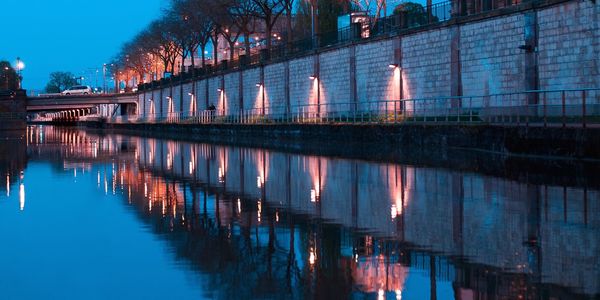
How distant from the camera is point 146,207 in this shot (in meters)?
17.8

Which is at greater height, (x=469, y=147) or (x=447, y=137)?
(x=447, y=137)

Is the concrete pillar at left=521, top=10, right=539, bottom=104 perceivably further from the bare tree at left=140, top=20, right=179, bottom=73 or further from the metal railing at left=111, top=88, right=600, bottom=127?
the bare tree at left=140, top=20, right=179, bottom=73

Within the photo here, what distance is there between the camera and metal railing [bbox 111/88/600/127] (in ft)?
97.1

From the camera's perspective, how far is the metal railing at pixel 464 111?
2959 cm

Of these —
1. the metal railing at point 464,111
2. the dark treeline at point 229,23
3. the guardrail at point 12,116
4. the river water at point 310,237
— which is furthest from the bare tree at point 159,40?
the river water at point 310,237

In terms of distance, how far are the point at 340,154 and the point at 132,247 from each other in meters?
23.6

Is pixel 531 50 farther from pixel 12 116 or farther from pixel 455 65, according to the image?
pixel 12 116

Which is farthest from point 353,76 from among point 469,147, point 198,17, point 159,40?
point 159,40

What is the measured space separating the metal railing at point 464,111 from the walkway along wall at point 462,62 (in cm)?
36

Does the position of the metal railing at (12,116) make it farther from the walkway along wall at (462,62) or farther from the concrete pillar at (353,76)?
the concrete pillar at (353,76)

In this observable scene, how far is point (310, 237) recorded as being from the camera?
43.0 feet

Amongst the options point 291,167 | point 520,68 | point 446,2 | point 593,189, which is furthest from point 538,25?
point 593,189

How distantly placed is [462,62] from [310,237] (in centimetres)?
3000

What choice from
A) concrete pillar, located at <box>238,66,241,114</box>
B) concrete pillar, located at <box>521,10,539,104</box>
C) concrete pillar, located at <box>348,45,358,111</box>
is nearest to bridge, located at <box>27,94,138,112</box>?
concrete pillar, located at <box>238,66,241,114</box>
